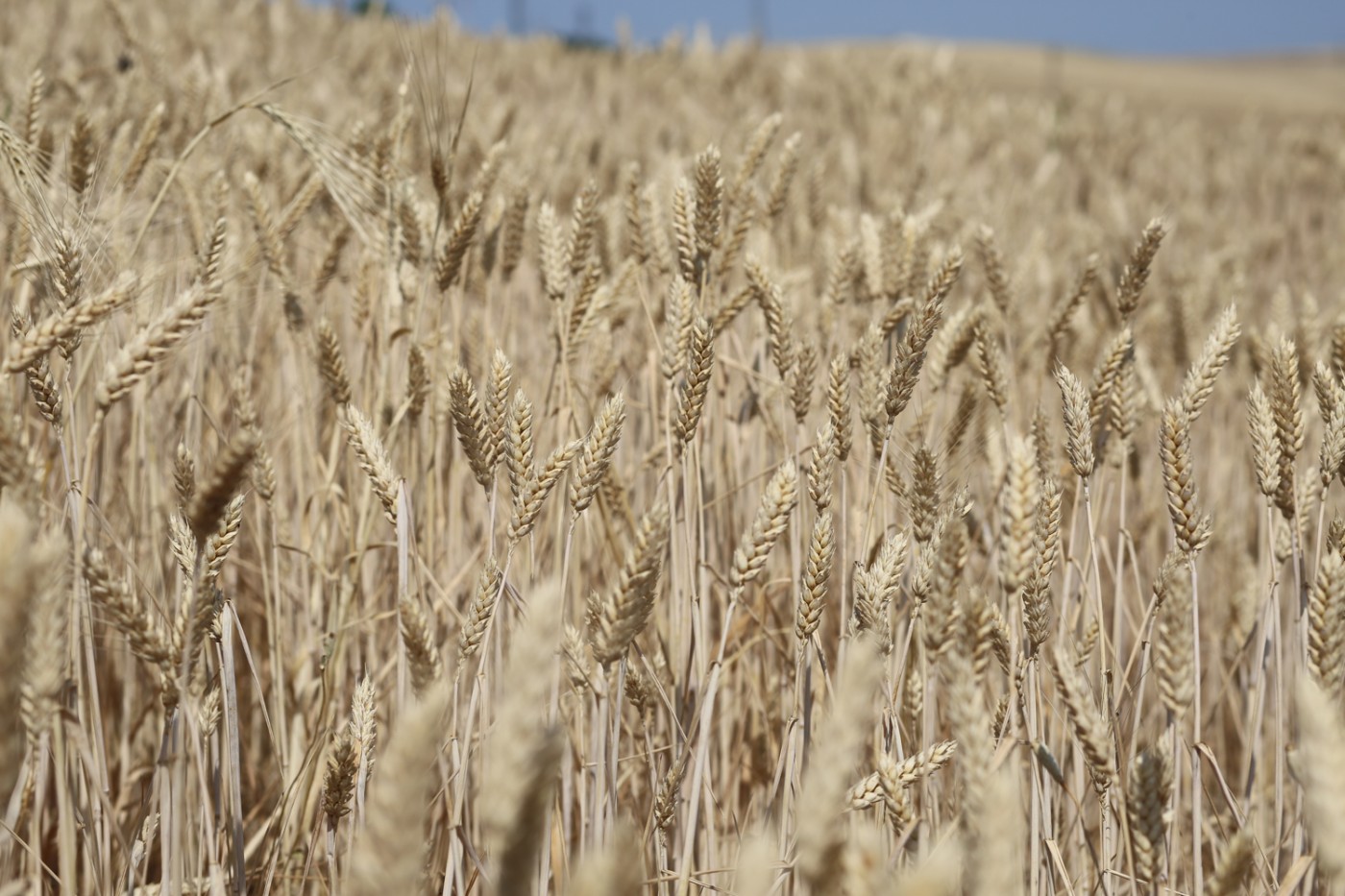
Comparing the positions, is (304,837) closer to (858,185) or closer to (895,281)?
(895,281)

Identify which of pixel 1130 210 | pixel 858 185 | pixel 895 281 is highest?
pixel 1130 210

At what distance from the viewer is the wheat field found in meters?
0.81

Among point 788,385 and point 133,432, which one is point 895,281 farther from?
point 133,432

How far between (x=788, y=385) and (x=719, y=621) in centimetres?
52

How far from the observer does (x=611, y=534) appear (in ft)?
4.96

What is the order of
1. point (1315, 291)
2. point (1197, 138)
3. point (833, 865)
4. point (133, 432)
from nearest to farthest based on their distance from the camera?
point (833, 865) < point (133, 432) < point (1315, 291) < point (1197, 138)

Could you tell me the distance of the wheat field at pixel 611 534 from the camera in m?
0.81

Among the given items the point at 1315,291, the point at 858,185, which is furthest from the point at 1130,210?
the point at 858,185

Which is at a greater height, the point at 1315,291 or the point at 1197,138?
the point at 1197,138

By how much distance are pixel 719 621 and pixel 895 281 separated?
24.9 inches

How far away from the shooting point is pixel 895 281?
1719 millimetres

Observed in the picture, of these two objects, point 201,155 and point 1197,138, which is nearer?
point 201,155

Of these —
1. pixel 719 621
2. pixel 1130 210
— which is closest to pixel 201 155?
pixel 719 621

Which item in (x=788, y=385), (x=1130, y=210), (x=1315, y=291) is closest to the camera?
(x=788, y=385)
